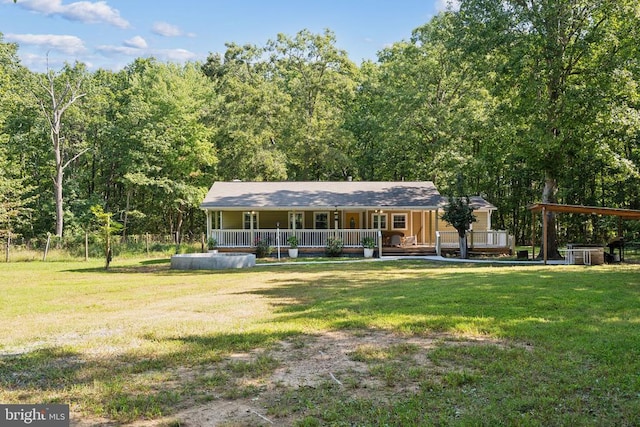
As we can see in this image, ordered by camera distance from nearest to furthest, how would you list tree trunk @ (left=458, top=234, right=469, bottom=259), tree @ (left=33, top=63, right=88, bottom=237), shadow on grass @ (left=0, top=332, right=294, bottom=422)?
1. shadow on grass @ (left=0, top=332, right=294, bottom=422)
2. tree trunk @ (left=458, top=234, right=469, bottom=259)
3. tree @ (left=33, top=63, right=88, bottom=237)

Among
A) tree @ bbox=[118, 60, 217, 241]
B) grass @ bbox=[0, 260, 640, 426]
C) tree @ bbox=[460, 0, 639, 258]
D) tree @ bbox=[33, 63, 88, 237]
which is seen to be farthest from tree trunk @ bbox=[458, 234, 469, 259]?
tree @ bbox=[33, 63, 88, 237]

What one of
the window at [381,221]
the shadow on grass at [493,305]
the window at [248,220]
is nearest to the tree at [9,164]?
the window at [248,220]

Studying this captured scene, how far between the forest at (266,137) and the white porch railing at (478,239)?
155 inches

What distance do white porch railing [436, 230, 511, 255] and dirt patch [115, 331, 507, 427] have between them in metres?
18.6

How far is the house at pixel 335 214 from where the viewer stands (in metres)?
25.7

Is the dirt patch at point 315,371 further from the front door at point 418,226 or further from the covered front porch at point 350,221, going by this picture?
the front door at point 418,226

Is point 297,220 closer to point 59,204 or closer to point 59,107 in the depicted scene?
point 59,204

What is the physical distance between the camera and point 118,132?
3547cm

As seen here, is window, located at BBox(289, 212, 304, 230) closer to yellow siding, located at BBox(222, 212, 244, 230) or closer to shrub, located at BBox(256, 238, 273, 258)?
yellow siding, located at BBox(222, 212, 244, 230)

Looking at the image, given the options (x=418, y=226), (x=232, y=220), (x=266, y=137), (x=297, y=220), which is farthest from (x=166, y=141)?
(x=418, y=226)

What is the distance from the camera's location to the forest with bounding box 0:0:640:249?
31750 millimetres

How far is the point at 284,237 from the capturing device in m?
25.9

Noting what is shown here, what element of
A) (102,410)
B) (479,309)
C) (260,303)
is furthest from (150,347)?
(479,309)

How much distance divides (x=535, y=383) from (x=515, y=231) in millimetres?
34046
